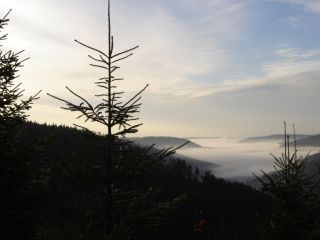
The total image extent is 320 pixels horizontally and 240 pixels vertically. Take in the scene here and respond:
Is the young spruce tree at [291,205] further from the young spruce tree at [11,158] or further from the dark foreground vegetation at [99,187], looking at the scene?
the young spruce tree at [11,158]

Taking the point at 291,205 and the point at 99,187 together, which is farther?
the point at 291,205

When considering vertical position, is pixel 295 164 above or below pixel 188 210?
above

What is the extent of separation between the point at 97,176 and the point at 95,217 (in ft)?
2.85

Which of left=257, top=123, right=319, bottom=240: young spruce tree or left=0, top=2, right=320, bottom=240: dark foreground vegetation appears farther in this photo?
left=257, top=123, right=319, bottom=240: young spruce tree

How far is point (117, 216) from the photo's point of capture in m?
9.03

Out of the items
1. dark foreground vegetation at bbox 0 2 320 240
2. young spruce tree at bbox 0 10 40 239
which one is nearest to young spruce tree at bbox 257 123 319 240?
dark foreground vegetation at bbox 0 2 320 240

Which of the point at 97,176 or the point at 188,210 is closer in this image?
the point at 97,176

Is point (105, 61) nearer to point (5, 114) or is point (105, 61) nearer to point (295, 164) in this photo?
point (5, 114)

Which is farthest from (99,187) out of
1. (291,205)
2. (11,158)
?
(291,205)

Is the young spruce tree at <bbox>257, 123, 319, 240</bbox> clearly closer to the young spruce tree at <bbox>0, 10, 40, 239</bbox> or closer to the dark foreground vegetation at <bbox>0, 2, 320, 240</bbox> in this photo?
the dark foreground vegetation at <bbox>0, 2, 320, 240</bbox>

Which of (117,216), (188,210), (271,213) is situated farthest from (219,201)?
(117,216)

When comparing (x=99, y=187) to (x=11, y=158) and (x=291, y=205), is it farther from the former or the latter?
(x=291, y=205)

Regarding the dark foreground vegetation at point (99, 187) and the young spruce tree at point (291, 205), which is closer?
the dark foreground vegetation at point (99, 187)

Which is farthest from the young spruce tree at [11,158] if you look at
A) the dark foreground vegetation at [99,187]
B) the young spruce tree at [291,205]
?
the young spruce tree at [291,205]
